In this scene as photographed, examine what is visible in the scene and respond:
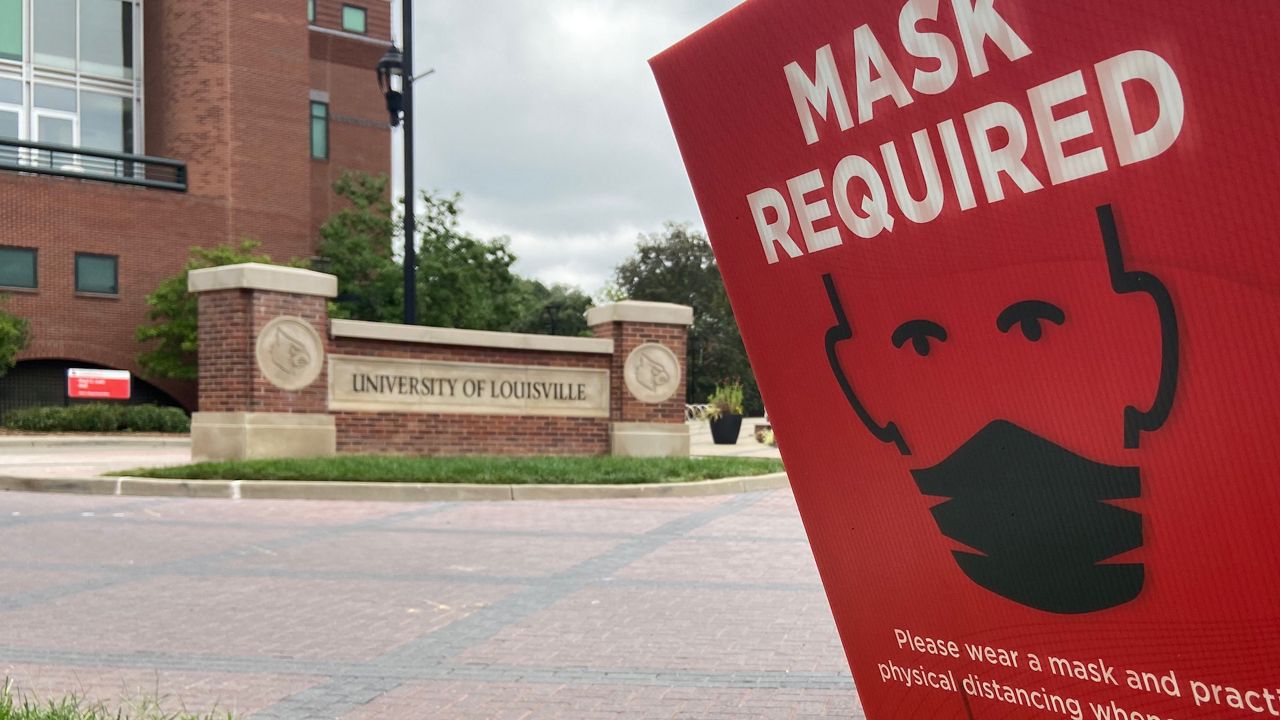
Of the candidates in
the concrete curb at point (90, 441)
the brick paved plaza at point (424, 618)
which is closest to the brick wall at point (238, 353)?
the brick paved plaza at point (424, 618)

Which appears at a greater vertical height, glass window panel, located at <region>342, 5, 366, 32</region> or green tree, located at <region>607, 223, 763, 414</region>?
glass window panel, located at <region>342, 5, 366, 32</region>

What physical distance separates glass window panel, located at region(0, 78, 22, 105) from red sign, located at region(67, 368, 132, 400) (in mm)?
9080

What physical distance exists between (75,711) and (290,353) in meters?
11.6

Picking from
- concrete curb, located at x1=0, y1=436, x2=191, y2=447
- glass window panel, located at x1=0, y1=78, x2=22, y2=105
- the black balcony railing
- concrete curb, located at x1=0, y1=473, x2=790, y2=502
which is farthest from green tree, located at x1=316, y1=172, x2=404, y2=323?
concrete curb, located at x1=0, y1=473, x2=790, y2=502

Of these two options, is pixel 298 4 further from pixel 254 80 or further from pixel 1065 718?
pixel 1065 718

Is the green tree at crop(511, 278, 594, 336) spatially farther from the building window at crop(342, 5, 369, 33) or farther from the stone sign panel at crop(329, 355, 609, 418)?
the stone sign panel at crop(329, 355, 609, 418)

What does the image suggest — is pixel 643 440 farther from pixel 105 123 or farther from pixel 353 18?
pixel 353 18

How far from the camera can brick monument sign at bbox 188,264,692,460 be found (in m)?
14.5

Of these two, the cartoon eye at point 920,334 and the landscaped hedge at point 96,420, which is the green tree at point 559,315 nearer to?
the landscaped hedge at point 96,420

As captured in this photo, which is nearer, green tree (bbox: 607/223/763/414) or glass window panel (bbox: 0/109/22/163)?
glass window panel (bbox: 0/109/22/163)

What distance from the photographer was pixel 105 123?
1393 inches

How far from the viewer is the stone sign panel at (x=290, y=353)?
1453 centimetres

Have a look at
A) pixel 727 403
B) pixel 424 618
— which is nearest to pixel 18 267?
pixel 727 403

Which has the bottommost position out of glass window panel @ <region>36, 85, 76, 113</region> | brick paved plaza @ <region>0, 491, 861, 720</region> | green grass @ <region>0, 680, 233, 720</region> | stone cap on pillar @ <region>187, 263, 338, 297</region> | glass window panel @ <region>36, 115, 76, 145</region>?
brick paved plaza @ <region>0, 491, 861, 720</region>
